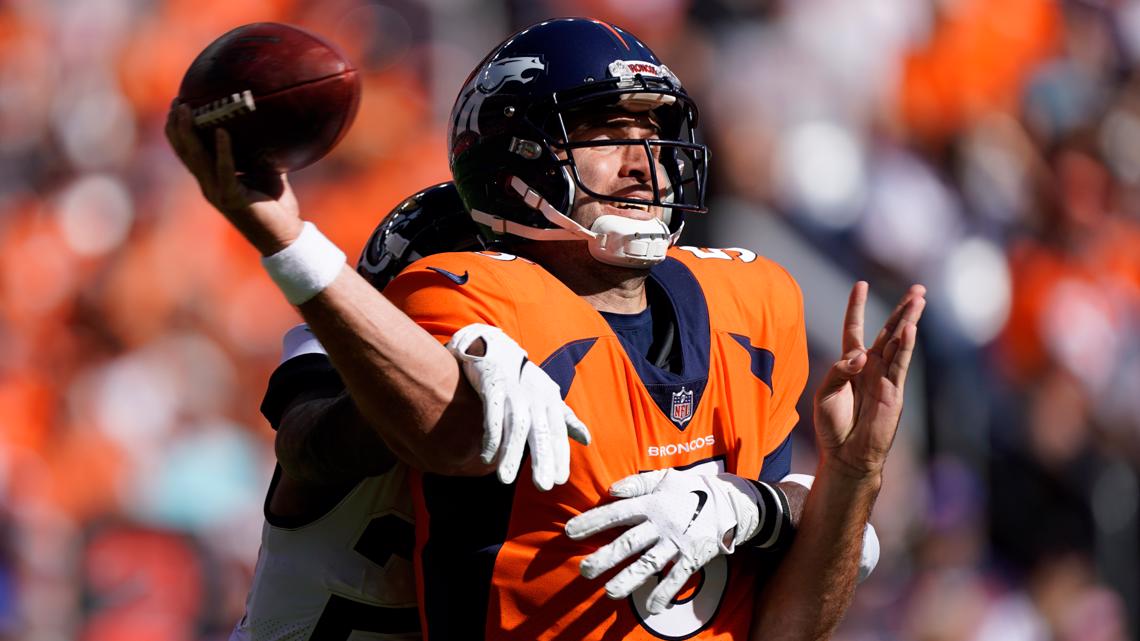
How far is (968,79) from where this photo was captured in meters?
5.71

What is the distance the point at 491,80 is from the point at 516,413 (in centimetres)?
88

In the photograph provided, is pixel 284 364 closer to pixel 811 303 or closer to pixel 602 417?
pixel 602 417

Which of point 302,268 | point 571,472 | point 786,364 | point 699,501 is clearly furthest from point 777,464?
point 302,268

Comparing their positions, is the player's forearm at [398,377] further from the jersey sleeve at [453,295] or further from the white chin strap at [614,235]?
the white chin strap at [614,235]

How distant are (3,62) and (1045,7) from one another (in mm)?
4437

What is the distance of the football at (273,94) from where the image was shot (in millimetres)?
1733

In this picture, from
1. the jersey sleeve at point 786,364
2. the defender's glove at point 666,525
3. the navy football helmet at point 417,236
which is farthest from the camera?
the navy football helmet at point 417,236

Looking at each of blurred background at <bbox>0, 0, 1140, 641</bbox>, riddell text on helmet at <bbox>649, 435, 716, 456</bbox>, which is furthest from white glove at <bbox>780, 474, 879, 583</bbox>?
blurred background at <bbox>0, 0, 1140, 641</bbox>

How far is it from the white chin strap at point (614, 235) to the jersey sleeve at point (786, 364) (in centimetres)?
29

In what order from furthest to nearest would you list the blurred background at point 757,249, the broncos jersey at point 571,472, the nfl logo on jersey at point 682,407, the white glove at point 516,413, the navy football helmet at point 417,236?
the blurred background at point 757,249
the navy football helmet at point 417,236
the nfl logo on jersey at point 682,407
the broncos jersey at point 571,472
the white glove at point 516,413

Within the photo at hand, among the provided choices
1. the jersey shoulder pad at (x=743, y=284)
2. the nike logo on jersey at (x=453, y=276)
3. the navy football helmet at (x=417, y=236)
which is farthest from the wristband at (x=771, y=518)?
the navy football helmet at (x=417, y=236)

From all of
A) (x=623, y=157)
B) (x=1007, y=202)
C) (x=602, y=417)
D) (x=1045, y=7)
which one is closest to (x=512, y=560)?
(x=602, y=417)

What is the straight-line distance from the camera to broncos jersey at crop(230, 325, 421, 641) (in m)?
2.42

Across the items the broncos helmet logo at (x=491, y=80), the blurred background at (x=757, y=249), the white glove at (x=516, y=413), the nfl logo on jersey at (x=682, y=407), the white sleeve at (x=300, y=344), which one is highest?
the broncos helmet logo at (x=491, y=80)
